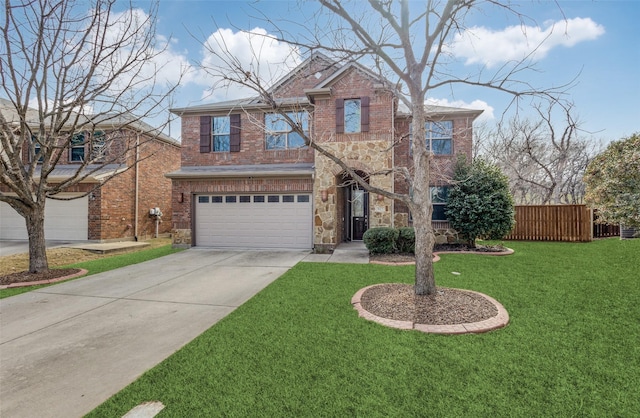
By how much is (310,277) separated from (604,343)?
495 cm

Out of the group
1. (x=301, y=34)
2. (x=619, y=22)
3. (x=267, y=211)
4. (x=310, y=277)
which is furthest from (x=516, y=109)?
(x=267, y=211)

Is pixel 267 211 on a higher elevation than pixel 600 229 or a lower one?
higher

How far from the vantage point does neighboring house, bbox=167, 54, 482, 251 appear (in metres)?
10.5

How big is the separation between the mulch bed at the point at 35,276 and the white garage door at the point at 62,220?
6.88 metres

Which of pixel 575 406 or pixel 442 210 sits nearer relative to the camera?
pixel 575 406

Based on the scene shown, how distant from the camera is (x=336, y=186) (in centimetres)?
1055

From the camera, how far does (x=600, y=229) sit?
13.7 metres

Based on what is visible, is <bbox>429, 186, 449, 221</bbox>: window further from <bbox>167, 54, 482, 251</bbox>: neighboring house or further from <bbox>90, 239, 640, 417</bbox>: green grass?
<bbox>90, 239, 640, 417</bbox>: green grass

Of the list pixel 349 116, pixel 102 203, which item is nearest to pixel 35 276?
pixel 102 203

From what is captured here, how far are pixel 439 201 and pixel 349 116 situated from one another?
506cm

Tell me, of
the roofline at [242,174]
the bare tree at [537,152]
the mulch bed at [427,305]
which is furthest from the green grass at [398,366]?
the bare tree at [537,152]

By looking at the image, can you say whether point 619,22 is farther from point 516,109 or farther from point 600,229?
point 600,229

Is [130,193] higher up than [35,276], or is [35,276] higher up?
[130,193]

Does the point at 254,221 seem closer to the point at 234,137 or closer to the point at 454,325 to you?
the point at 234,137
